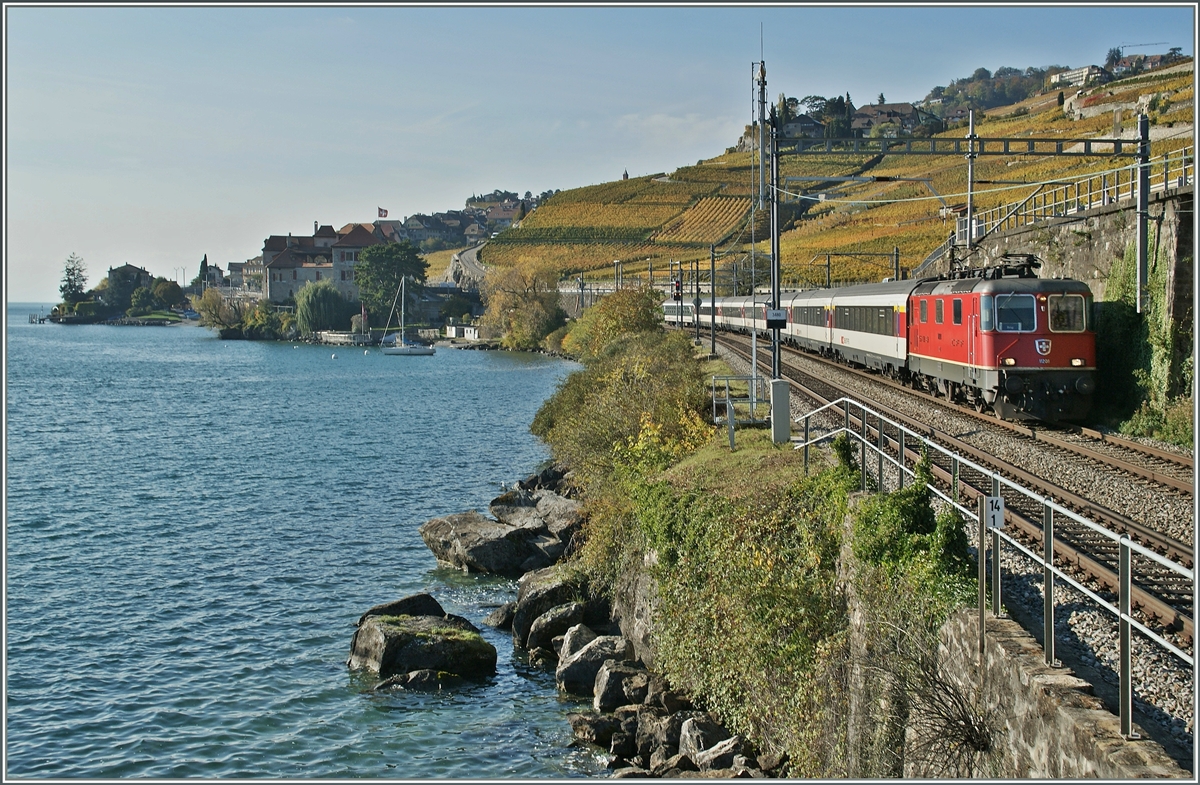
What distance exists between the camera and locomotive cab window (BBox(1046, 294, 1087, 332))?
23828 mm

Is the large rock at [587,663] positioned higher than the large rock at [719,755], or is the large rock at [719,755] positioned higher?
the large rock at [719,755]

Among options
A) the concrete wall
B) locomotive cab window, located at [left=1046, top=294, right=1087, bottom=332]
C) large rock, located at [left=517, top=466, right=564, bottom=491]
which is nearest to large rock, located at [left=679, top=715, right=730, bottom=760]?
the concrete wall

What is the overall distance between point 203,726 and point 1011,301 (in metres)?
18.3

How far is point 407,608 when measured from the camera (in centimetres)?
2194

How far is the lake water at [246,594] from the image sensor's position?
17172 mm

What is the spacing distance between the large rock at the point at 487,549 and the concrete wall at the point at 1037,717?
17.7 m

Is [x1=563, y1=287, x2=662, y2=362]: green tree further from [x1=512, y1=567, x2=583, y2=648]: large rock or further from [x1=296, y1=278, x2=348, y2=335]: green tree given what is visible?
[x1=296, y1=278, x2=348, y2=335]: green tree

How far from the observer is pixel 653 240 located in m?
150

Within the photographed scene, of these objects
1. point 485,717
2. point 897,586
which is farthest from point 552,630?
point 897,586

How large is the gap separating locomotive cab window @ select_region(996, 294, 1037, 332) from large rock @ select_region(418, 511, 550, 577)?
471 inches

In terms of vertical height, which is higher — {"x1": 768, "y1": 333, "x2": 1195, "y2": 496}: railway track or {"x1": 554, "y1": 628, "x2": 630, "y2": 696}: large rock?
{"x1": 768, "y1": 333, "x2": 1195, "y2": 496}: railway track

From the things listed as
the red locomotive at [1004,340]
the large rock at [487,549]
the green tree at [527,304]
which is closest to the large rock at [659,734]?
the large rock at [487,549]

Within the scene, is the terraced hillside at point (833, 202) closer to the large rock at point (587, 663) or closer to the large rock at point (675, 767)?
the large rock at point (587, 663)

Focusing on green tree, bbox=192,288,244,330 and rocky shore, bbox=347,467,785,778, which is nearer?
rocky shore, bbox=347,467,785,778
